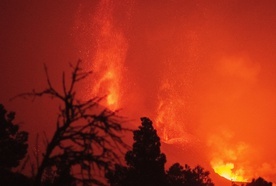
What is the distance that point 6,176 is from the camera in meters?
16.9

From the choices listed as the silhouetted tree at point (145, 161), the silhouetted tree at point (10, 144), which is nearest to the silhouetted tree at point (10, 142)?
the silhouetted tree at point (10, 144)

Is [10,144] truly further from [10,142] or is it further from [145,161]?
[145,161]

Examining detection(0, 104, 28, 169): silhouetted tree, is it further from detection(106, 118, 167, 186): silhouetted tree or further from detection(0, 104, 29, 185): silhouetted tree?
detection(106, 118, 167, 186): silhouetted tree

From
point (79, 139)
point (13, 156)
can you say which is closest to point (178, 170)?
point (13, 156)

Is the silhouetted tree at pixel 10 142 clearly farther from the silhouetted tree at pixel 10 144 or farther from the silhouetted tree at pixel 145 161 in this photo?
the silhouetted tree at pixel 145 161

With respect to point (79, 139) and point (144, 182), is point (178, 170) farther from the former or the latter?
point (79, 139)

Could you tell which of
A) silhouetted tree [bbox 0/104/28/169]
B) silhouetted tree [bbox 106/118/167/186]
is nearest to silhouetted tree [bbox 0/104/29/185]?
silhouetted tree [bbox 0/104/28/169]

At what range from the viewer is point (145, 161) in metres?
31.8

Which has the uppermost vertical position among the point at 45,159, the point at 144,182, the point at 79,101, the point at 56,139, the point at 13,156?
the point at 13,156

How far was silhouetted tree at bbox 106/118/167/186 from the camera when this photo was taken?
31.0 metres

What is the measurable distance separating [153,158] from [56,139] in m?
24.4

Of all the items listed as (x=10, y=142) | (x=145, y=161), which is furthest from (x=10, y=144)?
(x=145, y=161)

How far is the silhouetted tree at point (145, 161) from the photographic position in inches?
1222

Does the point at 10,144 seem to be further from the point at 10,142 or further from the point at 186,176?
the point at 186,176
